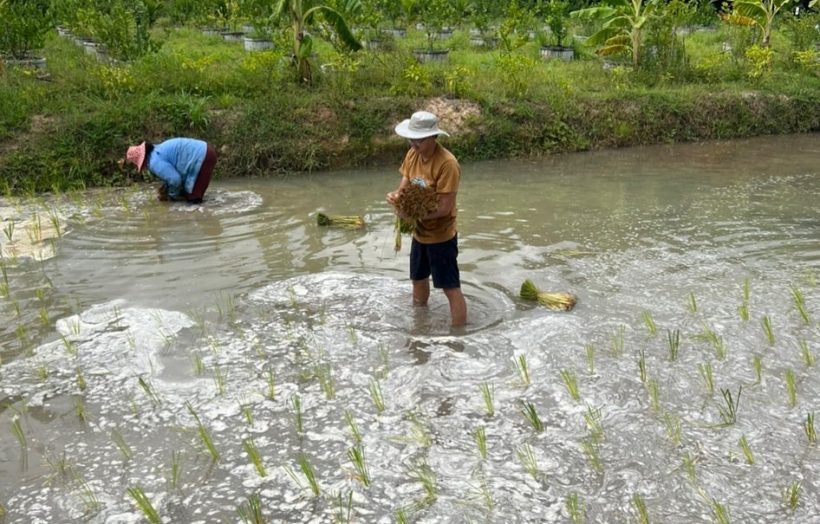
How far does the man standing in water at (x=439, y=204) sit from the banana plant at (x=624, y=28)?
10135 millimetres

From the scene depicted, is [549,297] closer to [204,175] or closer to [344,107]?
[204,175]

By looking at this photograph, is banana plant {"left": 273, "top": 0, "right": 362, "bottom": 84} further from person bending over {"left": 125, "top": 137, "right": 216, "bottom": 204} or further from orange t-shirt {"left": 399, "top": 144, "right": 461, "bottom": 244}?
orange t-shirt {"left": 399, "top": 144, "right": 461, "bottom": 244}

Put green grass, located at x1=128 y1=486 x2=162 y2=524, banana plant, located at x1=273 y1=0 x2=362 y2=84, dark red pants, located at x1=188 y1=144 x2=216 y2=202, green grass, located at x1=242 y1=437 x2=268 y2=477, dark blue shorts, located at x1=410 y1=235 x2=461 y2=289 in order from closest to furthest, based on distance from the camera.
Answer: green grass, located at x1=128 y1=486 x2=162 y2=524 → green grass, located at x1=242 y1=437 x2=268 y2=477 → dark blue shorts, located at x1=410 y1=235 x2=461 y2=289 → dark red pants, located at x1=188 y1=144 x2=216 y2=202 → banana plant, located at x1=273 y1=0 x2=362 y2=84

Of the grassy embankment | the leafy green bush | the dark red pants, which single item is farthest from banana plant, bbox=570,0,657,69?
the leafy green bush

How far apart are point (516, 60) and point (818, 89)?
6452 mm

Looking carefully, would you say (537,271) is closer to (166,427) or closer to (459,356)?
(459,356)

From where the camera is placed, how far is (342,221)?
24.7 ft

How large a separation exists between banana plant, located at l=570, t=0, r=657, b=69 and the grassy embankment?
1.85 feet

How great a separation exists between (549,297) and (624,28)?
10.1 meters

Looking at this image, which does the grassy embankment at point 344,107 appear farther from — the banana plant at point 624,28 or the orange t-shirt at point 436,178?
the orange t-shirt at point 436,178

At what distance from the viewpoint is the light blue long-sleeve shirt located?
7699 millimetres

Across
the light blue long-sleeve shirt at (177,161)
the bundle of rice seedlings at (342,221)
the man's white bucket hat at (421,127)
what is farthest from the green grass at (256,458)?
the light blue long-sleeve shirt at (177,161)

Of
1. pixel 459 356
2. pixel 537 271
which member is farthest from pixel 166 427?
pixel 537 271

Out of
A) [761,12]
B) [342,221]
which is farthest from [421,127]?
[761,12]
